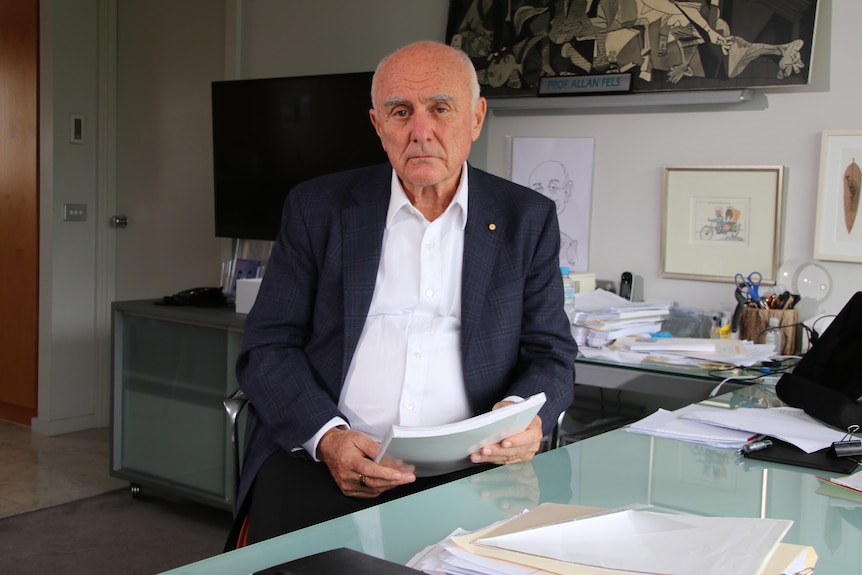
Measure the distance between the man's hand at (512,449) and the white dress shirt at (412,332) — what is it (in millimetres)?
193

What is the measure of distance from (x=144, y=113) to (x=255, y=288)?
1.73m

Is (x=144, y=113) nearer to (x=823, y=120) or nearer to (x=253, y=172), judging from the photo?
(x=253, y=172)

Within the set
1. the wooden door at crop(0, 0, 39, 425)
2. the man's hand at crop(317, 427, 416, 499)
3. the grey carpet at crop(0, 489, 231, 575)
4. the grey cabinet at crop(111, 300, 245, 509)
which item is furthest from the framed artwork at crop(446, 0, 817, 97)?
the wooden door at crop(0, 0, 39, 425)

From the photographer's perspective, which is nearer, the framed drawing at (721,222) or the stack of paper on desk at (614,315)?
the stack of paper on desk at (614,315)

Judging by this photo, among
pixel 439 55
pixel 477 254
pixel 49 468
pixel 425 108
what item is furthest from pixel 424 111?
pixel 49 468

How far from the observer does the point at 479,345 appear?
183 cm

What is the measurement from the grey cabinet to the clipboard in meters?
2.19

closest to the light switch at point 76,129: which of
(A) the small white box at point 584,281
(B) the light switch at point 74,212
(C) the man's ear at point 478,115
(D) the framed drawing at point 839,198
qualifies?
(B) the light switch at point 74,212

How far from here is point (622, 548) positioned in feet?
3.03

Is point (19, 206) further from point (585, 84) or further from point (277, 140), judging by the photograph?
point (585, 84)

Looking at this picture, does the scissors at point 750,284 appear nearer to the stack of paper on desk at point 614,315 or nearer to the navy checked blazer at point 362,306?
the stack of paper on desk at point 614,315

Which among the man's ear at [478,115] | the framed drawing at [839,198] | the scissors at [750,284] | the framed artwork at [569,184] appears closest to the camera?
the man's ear at [478,115]

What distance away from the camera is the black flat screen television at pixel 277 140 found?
11.1ft

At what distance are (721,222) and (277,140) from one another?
1.77 m
